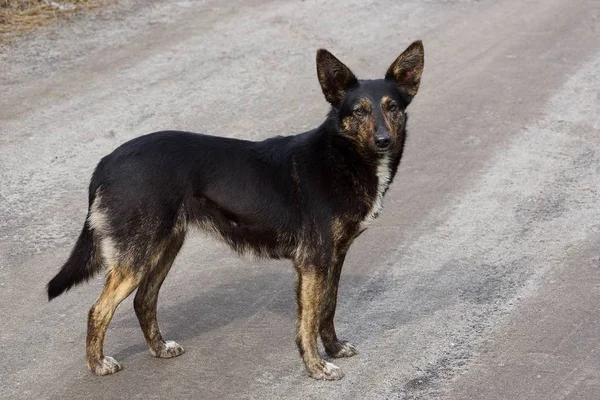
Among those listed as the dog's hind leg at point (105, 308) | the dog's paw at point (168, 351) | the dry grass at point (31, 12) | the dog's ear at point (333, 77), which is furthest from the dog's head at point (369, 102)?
the dry grass at point (31, 12)

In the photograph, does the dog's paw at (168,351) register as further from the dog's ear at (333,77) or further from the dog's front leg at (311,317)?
the dog's ear at (333,77)

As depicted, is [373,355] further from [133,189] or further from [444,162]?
[444,162]

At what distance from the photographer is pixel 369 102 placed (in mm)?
6746

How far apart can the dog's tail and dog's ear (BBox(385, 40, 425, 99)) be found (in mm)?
2213

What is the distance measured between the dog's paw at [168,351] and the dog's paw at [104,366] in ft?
1.12

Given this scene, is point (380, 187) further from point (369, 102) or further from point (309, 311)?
point (309, 311)

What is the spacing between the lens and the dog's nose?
21.6 feet

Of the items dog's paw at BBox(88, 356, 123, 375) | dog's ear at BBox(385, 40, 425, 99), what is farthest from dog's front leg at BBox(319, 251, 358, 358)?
dog's paw at BBox(88, 356, 123, 375)

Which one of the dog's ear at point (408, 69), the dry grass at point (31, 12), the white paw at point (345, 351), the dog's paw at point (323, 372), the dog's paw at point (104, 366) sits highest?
the dog's ear at point (408, 69)

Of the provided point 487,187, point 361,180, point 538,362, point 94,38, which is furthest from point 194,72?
point 538,362

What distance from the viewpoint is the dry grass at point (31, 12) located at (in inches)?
492

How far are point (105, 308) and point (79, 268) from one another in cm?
31

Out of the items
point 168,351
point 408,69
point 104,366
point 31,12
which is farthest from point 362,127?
point 31,12

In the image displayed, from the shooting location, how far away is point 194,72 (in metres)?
11.8
